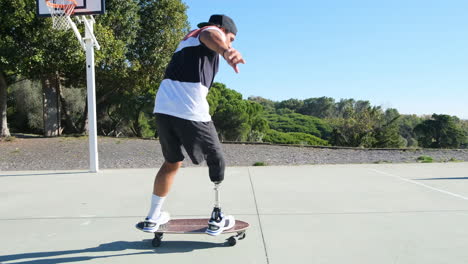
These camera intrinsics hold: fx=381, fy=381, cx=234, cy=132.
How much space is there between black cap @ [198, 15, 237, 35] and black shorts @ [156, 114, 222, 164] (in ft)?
2.47

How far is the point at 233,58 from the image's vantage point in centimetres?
260

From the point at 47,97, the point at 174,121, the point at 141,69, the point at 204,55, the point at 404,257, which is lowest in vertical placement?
the point at 404,257

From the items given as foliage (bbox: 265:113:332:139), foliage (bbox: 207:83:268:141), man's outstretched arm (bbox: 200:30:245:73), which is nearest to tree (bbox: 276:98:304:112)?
foliage (bbox: 265:113:332:139)

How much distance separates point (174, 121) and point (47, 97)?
56.1ft

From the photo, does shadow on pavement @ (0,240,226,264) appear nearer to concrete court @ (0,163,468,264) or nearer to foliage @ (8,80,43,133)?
concrete court @ (0,163,468,264)

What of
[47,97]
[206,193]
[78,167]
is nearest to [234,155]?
[78,167]

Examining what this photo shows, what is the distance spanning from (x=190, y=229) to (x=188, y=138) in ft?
2.58

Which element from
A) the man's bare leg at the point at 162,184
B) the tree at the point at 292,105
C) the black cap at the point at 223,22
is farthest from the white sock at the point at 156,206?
the tree at the point at 292,105

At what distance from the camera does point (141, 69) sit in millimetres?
17188

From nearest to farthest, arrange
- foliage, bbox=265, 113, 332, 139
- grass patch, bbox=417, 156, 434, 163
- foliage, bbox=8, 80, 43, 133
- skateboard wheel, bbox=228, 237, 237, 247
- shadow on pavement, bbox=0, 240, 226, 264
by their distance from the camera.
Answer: shadow on pavement, bbox=0, 240, 226, 264
skateboard wheel, bbox=228, 237, 237, 247
grass patch, bbox=417, 156, 434, 163
foliage, bbox=8, 80, 43, 133
foliage, bbox=265, 113, 332, 139

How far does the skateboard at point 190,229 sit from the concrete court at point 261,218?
7 centimetres

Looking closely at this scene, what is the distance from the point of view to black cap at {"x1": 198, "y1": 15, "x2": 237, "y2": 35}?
2898mm

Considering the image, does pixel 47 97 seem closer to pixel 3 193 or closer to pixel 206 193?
pixel 3 193

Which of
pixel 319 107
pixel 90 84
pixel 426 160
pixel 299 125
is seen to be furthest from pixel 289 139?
pixel 319 107
